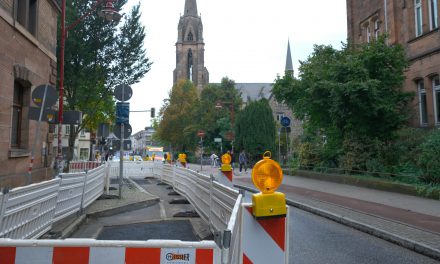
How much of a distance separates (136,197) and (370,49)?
11779 millimetres

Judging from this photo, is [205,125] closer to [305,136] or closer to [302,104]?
[305,136]

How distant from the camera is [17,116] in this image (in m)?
13.1

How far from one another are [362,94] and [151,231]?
463 inches

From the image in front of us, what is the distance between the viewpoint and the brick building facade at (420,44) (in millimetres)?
18516

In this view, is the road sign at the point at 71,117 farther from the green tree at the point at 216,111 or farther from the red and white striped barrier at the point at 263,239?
the green tree at the point at 216,111

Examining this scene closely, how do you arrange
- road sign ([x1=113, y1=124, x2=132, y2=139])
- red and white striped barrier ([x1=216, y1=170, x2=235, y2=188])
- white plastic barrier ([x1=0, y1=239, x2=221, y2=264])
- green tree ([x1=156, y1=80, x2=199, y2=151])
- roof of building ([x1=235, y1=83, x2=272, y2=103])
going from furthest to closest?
roof of building ([x1=235, y1=83, x2=272, y2=103]), green tree ([x1=156, y1=80, x2=199, y2=151]), road sign ([x1=113, y1=124, x2=132, y2=139]), red and white striped barrier ([x1=216, y1=170, x2=235, y2=188]), white plastic barrier ([x1=0, y1=239, x2=221, y2=264])

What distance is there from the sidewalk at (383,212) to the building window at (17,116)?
356 inches

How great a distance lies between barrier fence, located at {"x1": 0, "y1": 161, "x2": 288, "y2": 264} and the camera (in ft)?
8.90

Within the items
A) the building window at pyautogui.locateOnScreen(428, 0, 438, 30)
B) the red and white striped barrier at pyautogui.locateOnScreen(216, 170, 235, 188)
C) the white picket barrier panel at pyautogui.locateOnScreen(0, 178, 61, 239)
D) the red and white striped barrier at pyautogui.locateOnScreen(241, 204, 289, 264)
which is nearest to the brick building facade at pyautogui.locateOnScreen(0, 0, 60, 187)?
the white picket barrier panel at pyautogui.locateOnScreen(0, 178, 61, 239)

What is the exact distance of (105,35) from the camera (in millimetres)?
24312

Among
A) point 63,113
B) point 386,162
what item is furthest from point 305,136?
point 63,113

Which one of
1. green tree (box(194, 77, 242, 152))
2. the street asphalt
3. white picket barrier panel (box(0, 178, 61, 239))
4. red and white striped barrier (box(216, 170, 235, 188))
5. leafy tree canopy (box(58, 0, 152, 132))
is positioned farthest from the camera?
green tree (box(194, 77, 242, 152))

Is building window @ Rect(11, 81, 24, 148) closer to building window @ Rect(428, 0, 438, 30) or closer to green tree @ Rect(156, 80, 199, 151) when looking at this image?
building window @ Rect(428, 0, 438, 30)

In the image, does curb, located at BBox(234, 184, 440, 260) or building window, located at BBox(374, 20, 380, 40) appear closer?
curb, located at BBox(234, 184, 440, 260)
